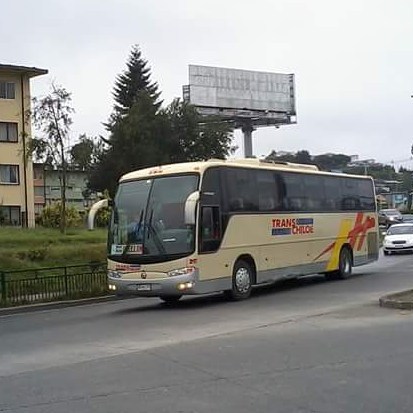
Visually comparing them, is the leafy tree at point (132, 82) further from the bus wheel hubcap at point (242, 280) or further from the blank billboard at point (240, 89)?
the bus wheel hubcap at point (242, 280)

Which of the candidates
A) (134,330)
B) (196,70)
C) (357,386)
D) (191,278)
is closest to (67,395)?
(357,386)

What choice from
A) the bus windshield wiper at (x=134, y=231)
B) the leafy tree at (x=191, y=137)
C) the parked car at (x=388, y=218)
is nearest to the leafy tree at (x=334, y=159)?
the parked car at (x=388, y=218)

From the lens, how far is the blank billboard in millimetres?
82062

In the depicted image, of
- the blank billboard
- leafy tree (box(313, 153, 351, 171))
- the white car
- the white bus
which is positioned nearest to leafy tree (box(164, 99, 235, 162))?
the blank billboard

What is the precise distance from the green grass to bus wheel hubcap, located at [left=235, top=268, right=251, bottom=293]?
954 cm

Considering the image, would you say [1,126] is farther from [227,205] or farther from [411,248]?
[227,205]

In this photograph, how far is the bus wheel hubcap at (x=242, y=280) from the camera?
1836 centimetres

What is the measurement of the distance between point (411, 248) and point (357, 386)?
28.8 m

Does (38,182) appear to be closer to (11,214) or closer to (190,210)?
(11,214)

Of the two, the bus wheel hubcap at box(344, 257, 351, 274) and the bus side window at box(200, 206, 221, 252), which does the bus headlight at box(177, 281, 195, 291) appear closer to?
the bus side window at box(200, 206, 221, 252)

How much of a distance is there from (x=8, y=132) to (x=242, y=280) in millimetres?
39573

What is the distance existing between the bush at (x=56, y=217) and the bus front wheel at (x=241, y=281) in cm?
2750

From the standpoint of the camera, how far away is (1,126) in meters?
54.1

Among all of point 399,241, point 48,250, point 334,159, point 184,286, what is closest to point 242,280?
point 184,286
